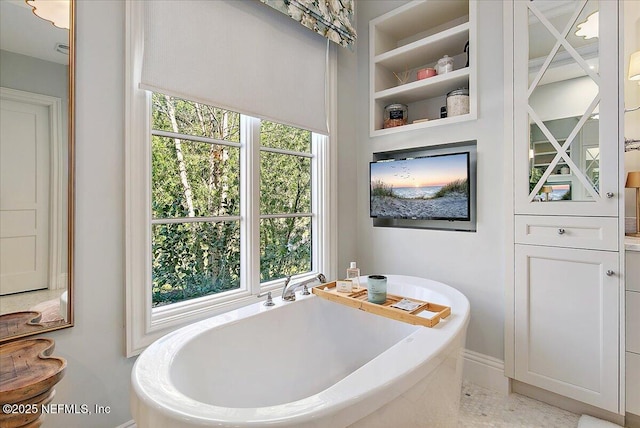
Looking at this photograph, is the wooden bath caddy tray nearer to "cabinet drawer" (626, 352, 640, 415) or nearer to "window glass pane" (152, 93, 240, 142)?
"cabinet drawer" (626, 352, 640, 415)

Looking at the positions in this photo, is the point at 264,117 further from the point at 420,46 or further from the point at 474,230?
the point at 474,230

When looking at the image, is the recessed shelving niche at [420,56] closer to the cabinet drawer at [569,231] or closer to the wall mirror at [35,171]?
the cabinet drawer at [569,231]

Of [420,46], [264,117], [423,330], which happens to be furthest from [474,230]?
[264,117]

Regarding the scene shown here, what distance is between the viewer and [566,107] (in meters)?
1.77

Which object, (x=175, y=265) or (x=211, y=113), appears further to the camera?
(x=211, y=113)

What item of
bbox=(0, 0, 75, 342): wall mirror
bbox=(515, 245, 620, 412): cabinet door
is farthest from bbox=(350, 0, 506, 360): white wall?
bbox=(0, 0, 75, 342): wall mirror

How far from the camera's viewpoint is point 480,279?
210 cm

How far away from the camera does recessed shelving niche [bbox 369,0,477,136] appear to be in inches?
85.3

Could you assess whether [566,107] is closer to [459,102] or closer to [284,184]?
[459,102]

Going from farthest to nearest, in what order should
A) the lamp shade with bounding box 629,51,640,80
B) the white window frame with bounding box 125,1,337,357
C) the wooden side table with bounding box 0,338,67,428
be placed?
1. the lamp shade with bounding box 629,51,640,80
2. the white window frame with bounding box 125,1,337,357
3. the wooden side table with bounding box 0,338,67,428

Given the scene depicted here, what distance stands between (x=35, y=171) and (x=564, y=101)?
2617mm

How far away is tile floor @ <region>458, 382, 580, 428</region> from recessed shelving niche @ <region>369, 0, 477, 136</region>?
1803mm

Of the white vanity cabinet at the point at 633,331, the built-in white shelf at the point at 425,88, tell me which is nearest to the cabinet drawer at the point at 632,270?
the white vanity cabinet at the point at 633,331

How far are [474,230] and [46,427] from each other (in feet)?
8.20
